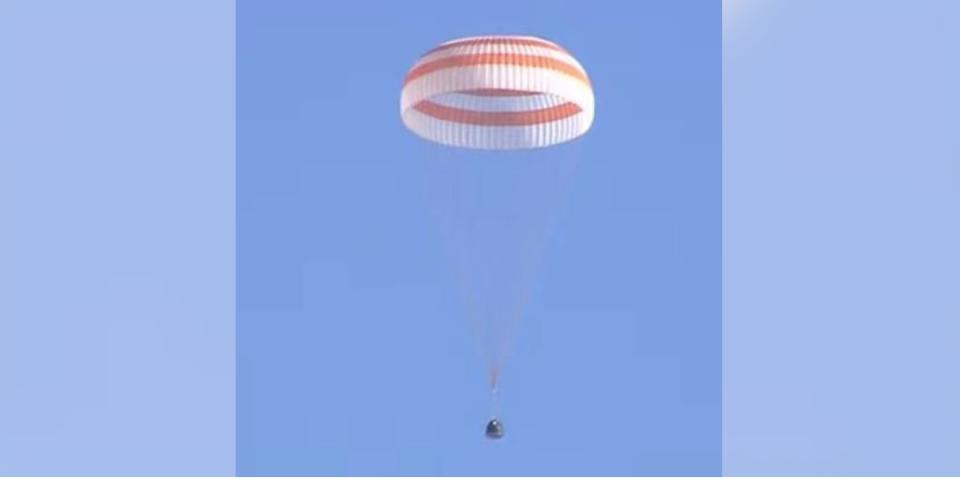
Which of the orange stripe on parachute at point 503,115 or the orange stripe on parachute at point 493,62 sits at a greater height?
the orange stripe on parachute at point 493,62

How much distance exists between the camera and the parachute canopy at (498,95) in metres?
30.5

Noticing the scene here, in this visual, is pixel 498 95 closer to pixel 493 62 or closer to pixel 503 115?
pixel 503 115

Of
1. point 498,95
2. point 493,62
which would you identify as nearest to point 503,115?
point 498,95

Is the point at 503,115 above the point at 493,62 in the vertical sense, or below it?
below

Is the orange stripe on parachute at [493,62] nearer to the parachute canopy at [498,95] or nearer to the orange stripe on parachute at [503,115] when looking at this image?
the parachute canopy at [498,95]

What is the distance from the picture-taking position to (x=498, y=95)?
32812 millimetres

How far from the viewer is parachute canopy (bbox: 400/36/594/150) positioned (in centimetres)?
3045

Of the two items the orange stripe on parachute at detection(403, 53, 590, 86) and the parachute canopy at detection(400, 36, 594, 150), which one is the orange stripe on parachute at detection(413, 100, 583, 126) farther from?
the orange stripe on parachute at detection(403, 53, 590, 86)

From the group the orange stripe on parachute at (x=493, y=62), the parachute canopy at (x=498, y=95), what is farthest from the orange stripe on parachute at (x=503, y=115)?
the orange stripe on parachute at (x=493, y=62)

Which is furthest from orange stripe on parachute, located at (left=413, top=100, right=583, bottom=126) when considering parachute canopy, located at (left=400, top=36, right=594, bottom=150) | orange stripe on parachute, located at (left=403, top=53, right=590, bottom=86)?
orange stripe on parachute, located at (left=403, top=53, right=590, bottom=86)

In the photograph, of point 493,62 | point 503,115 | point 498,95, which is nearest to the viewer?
point 493,62

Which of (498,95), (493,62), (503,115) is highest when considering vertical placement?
(493,62)

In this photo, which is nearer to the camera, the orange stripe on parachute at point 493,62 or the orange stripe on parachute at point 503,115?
the orange stripe on parachute at point 493,62
